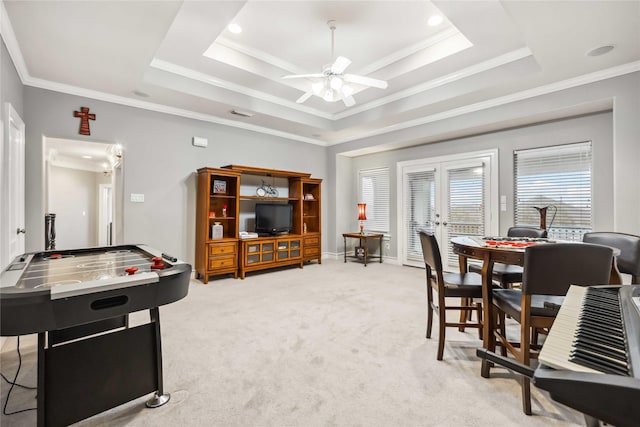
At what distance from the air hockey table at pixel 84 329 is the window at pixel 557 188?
4.59m

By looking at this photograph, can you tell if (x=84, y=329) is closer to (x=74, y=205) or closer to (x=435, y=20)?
(x=435, y=20)

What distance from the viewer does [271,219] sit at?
5.36 meters

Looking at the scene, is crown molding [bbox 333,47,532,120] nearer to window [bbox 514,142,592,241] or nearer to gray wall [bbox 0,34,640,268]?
gray wall [bbox 0,34,640,268]

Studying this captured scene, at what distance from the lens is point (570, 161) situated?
3.95m

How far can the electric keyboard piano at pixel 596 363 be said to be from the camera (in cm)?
55

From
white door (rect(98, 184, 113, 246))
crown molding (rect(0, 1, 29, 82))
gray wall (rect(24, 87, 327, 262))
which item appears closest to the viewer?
crown molding (rect(0, 1, 29, 82))

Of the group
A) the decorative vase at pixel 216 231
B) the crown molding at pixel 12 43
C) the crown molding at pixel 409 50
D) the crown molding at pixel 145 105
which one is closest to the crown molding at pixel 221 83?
the crown molding at pixel 145 105

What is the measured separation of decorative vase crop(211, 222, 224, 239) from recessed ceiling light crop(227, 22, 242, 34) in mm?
2673

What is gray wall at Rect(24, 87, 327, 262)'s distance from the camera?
356 centimetres

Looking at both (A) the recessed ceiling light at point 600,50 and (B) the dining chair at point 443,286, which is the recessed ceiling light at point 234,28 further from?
(A) the recessed ceiling light at point 600,50

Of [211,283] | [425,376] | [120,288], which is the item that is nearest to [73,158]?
[211,283]

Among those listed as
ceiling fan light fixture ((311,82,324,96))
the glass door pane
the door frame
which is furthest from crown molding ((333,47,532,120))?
ceiling fan light fixture ((311,82,324,96))

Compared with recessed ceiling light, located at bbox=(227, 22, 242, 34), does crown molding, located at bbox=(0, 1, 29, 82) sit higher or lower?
lower

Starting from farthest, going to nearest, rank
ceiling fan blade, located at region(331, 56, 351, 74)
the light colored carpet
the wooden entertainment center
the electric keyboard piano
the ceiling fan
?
the wooden entertainment center, the ceiling fan, ceiling fan blade, located at region(331, 56, 351, 74), the light colored carpet, the electric keyboard piano
